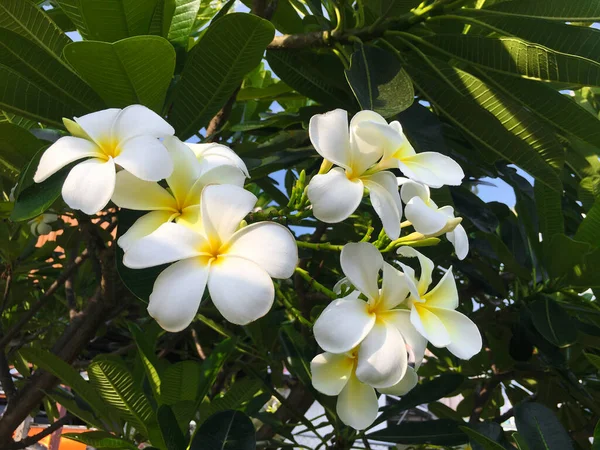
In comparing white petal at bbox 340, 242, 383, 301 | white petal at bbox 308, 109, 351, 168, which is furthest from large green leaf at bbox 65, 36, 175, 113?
white petal at bbox 340, 242, 383, 301

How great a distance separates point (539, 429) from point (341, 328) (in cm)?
66

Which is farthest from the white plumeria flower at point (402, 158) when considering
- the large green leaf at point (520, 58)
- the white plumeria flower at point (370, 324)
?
the large green leaf at point (520, 58)

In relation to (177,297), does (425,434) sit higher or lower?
lower

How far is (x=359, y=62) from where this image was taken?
2.92 feet

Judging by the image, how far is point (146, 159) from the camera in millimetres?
523

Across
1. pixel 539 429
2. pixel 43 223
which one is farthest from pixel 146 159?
pixel 43 223

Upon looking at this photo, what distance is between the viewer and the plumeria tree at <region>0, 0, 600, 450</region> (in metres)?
0.54

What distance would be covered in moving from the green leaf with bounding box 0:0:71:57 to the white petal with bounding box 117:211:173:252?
39cm

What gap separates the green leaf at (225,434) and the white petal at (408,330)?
0.41 metres

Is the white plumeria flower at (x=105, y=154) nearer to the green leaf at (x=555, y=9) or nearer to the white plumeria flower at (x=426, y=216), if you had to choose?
the white plumeria flower at (x=426, y=216)

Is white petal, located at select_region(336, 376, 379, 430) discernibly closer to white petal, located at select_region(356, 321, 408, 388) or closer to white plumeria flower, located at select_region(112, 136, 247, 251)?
white petal, located at select_region(356, 321, 408, 388)

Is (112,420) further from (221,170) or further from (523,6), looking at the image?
(523,6)

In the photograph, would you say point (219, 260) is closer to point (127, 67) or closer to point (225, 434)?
point (127, 67)

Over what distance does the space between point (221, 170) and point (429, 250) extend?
0.75 m
